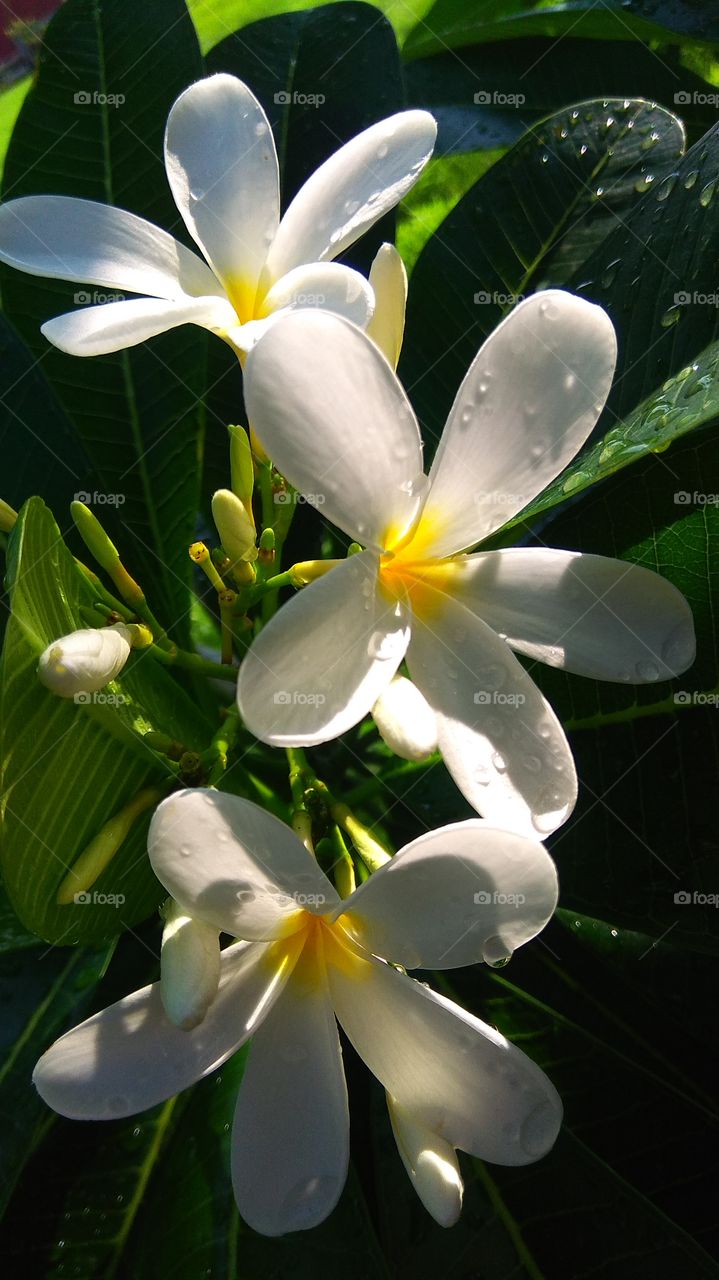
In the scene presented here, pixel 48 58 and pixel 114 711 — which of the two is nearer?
pixel 114 711

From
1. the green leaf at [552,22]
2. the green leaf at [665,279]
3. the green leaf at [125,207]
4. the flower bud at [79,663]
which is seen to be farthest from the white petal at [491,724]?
the green leaf at [552,22]

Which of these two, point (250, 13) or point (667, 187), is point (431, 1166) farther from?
point (250, 13)

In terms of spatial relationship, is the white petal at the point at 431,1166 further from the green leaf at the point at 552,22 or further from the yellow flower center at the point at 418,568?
the green leaf at the point at 552,22

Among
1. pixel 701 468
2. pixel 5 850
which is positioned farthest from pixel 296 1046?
pixel 701 468

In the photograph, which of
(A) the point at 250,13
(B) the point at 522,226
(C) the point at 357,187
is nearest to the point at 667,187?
(B) the point at 522,226

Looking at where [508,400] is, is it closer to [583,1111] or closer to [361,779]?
[361,779]

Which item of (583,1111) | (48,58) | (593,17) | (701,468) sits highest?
(48,58)

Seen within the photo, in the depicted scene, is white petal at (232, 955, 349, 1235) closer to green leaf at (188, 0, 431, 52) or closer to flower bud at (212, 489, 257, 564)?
flower bud at (212, 489, 257, 564)
